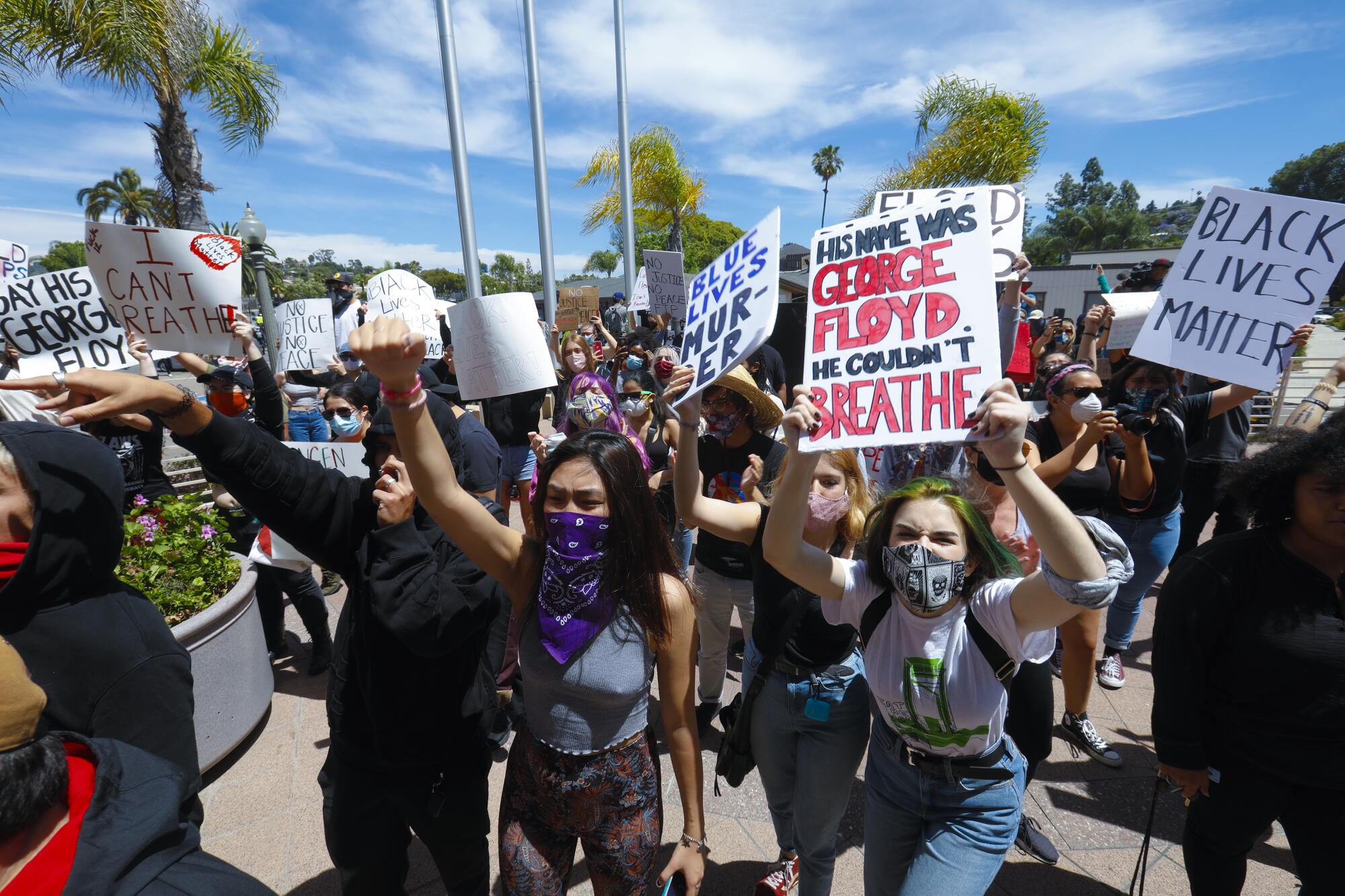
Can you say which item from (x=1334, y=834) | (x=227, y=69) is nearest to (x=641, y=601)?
(x=1334, y=834)

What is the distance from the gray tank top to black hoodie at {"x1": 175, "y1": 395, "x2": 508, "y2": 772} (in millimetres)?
196

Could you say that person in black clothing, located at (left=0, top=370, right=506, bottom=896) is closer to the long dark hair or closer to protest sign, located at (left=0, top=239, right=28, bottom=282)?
the long dark hair

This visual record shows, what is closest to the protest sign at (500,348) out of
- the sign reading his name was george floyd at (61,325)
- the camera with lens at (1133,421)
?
the sign reading his name was george floyd at (61,325)

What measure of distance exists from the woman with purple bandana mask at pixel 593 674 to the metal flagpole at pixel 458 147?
7239 millimetres

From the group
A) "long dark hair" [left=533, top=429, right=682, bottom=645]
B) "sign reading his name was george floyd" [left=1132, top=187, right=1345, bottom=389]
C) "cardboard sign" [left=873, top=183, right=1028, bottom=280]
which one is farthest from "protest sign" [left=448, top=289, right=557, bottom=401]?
"sign reading his name was george floyd" [left=1132, top=187, right=1345, bottom=389]

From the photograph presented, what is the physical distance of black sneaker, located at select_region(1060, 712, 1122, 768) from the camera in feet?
10.8

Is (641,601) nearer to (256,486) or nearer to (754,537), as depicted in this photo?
(754,537)

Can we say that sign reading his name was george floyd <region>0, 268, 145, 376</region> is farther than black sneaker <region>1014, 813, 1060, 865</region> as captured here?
Yes

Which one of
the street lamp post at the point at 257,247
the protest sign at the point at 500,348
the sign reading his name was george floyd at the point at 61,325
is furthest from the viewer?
the street lamp post at the point at 257,247

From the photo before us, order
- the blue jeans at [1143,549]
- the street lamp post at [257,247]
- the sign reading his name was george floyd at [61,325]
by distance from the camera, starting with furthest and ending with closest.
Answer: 1. the street lamp post at [257,247]
2. the blue jeans at [1143,549]
3. the sign reading his name was george floyd at [61,325]

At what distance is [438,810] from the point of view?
189 centimetres

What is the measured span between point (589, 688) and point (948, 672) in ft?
3.24

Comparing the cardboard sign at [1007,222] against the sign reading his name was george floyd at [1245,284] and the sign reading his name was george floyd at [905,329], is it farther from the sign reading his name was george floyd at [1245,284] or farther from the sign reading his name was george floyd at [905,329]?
the sign reading his name was george floyd at [905,329]

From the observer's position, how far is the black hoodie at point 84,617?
1438 millimetres
